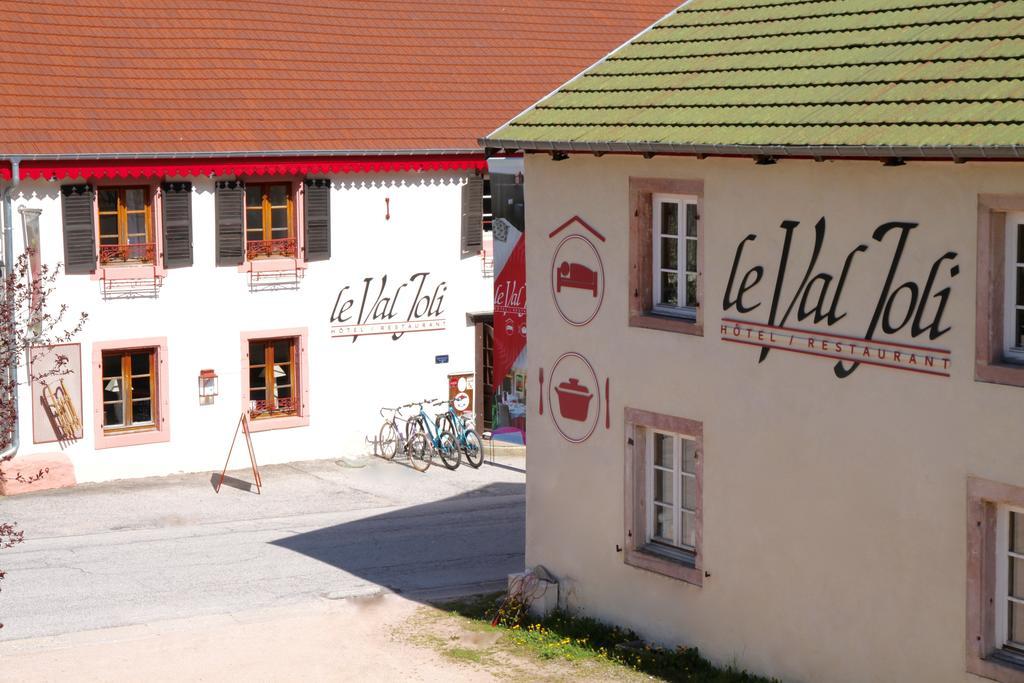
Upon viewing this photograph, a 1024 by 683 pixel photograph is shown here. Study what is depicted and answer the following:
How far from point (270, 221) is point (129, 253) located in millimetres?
2473

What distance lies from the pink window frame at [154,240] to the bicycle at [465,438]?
5.17m

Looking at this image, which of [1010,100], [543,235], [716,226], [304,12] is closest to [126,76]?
[304,12]

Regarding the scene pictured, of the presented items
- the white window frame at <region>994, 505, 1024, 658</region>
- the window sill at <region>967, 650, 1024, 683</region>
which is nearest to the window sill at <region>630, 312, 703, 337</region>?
the white window frame at <region>994, 505, 1024, 658</region>

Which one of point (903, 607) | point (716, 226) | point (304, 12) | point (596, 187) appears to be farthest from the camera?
point (304, 12)

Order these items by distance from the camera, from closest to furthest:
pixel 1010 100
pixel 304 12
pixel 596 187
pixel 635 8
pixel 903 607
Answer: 1. pixel 1010 100
2. pixel 903 607
3. pixel 596 187
4. pixel 304 12
5. pixel 635 8

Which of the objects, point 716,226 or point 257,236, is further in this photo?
point 257,236

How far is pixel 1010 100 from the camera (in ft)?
37.8

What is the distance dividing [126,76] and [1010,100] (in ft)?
54.9

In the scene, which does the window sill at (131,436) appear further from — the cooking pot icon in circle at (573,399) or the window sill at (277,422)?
the cooking pot icon in circle at (573,399)

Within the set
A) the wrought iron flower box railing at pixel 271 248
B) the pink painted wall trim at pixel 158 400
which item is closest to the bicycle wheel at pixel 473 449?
the wrought iron flower box railing at pixel 271 248

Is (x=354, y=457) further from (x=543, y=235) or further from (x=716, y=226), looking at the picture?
(x=716, y=226)

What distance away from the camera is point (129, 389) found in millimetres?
24000

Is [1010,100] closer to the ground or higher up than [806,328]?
higher up

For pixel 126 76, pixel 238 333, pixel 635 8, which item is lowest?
pixel 238 333
